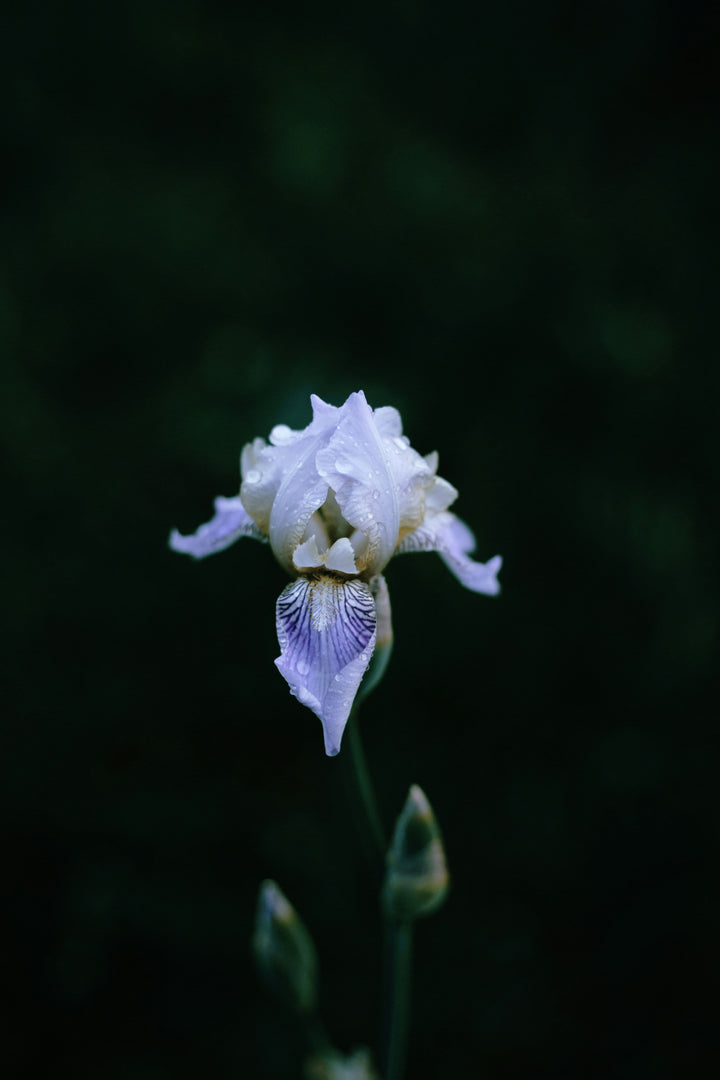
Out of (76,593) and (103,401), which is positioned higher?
(103,401)

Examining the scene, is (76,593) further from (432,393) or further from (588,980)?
(588,980)

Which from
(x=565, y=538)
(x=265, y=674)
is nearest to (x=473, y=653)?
(x=565, y=538)

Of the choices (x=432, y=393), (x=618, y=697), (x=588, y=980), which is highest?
(x=432, y=393)

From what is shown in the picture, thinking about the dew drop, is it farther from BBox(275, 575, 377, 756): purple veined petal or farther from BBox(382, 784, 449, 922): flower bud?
BBox(382, 784, 449, 922): flower bud

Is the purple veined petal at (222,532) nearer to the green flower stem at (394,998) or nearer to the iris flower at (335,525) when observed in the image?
the iris flower at (335,525)

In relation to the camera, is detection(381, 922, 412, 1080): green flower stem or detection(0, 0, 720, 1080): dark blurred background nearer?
detection(381, 922, 412, 1080): green flower stem

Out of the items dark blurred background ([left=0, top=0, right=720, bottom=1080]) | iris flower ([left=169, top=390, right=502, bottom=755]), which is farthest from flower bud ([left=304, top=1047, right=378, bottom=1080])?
iris flower ([left=169, top=390, right=502, bottom=755])
